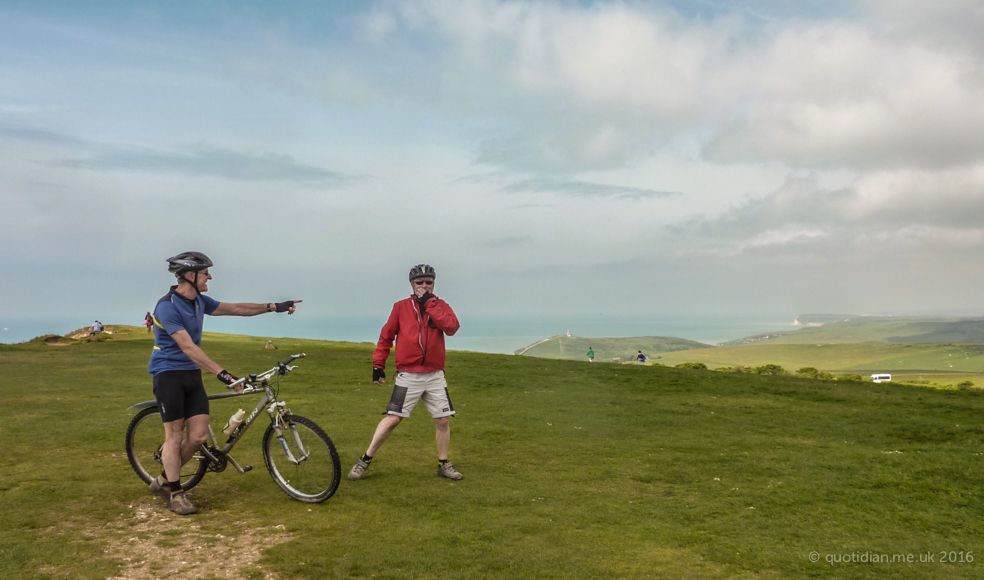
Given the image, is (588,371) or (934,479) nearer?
(934,479)

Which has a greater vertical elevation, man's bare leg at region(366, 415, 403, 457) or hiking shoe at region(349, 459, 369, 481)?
man's bare leg at region(366, 415, 403, 457)

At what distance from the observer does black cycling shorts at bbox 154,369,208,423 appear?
5.99 metres

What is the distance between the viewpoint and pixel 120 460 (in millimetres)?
8023

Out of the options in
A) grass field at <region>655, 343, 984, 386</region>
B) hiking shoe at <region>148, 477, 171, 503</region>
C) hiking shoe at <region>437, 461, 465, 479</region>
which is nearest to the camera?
hiking shoe at <region>148, 477, 171, 503</region>

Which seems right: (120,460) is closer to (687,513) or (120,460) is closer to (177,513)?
(177,513)

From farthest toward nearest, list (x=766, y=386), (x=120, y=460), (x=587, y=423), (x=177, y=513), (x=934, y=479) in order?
(x=766, y=386), (x=587, y=423), (x=120, y=460), (x=934, y=479), (x=177, y=513)

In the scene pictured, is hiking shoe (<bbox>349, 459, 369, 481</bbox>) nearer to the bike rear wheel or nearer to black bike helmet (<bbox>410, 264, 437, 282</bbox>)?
the bike rear wheel

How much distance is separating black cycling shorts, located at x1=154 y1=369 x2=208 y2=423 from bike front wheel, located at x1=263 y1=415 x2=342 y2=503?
839 mm

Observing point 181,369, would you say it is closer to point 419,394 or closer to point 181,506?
point 181,506

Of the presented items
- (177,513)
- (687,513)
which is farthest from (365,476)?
(687,513)

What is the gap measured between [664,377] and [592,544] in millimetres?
14115

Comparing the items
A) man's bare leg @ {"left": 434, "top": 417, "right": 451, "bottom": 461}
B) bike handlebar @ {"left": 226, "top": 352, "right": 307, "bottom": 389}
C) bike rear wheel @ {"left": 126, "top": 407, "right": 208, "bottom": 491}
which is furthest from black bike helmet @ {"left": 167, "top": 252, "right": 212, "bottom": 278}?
man's bare leg @ {"left": 434, "top": 417, "right": 451, "bottom": 461}

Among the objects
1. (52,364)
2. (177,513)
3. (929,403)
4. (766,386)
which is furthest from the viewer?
(52,364)

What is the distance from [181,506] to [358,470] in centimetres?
193
